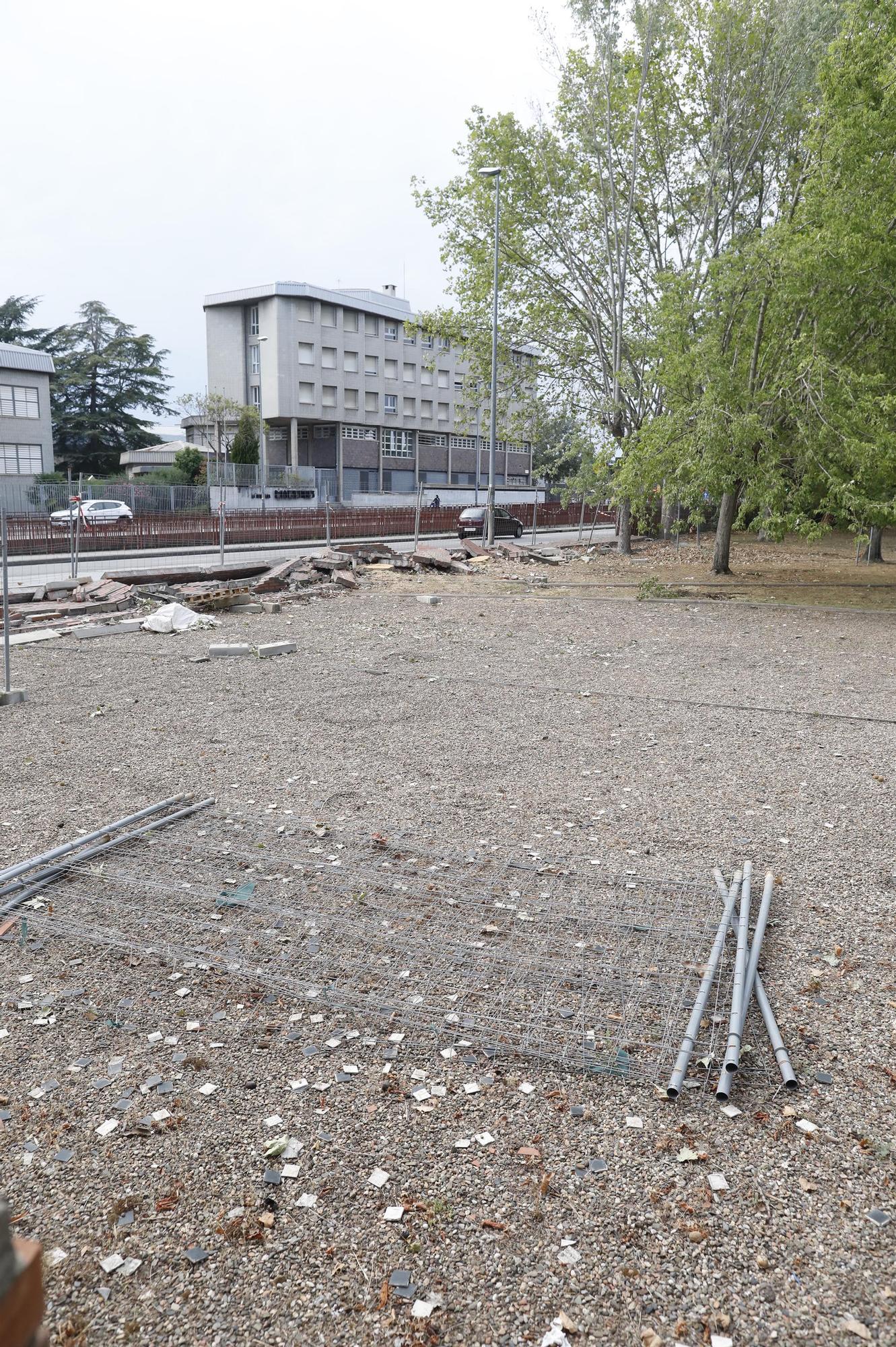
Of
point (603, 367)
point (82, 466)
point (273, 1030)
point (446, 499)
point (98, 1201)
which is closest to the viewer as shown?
point (98, 1201)

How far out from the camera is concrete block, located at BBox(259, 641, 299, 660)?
37.6 ft

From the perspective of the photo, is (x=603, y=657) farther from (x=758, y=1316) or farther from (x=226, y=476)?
(x=226, y=476)

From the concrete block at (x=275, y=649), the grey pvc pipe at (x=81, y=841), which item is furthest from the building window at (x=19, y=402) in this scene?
the grey pvc pipe at (x=81, y=841)

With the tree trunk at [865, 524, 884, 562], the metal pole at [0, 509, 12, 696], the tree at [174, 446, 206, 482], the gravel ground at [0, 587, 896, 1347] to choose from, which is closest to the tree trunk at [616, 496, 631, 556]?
the tree trunk at [865, 524, 884, 562]

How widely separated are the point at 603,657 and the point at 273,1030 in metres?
8.79

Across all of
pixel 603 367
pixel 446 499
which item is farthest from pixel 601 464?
pixel 446 499

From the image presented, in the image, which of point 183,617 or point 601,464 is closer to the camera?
point 183,617

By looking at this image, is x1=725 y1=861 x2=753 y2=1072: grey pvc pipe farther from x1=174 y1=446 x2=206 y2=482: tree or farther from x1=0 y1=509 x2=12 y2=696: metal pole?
x1=174 y1=446 x2=206 y2=482: tree

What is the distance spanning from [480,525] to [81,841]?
33.0 metres

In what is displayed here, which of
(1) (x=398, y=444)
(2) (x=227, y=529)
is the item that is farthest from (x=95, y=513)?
(1) (x=398, y=444)

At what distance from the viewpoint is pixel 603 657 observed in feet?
38.7

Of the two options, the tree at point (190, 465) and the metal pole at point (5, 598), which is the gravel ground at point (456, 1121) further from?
the tree at point (190, 465)

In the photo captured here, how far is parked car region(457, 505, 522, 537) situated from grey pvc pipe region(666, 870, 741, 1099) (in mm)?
32721

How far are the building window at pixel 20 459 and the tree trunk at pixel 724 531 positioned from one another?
40147 millimetres
